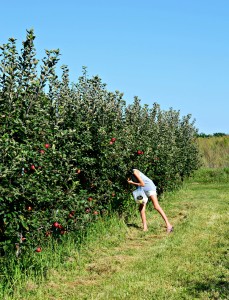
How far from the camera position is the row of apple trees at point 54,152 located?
186 inches

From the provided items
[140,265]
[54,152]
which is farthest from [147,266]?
[54,152]

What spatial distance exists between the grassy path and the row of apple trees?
525 mm

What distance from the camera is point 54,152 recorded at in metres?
5.18

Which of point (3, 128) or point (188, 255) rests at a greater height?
point (3, 128)

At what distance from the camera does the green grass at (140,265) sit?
4922 millimetres

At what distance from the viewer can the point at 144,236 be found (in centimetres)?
795

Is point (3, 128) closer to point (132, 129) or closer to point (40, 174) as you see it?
point (40, 174)

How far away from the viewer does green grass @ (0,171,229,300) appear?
16.1 feet

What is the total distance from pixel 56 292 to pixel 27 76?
104 inches

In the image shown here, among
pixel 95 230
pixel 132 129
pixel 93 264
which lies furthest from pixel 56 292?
pixel 132 129

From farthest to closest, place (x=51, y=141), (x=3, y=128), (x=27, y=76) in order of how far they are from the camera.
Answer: (x=51, y=141) → (x=27, y=76) → (x=3, y=128)

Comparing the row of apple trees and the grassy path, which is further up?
the row of apple trees

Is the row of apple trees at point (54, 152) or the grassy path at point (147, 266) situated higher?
the row of apple trees at point (54, 152)

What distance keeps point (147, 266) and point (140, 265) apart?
0.40 ft
